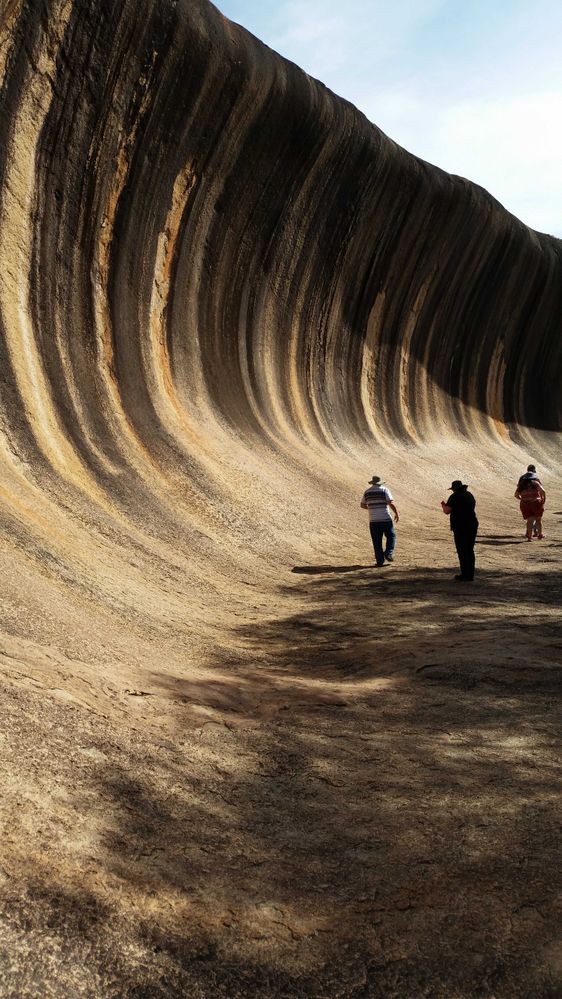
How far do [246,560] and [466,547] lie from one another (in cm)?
296

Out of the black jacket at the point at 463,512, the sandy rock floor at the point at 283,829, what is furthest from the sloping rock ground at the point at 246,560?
the black jacket at the point at 463,512

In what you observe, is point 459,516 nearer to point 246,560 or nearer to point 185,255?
point 246,560

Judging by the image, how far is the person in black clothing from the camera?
971cm

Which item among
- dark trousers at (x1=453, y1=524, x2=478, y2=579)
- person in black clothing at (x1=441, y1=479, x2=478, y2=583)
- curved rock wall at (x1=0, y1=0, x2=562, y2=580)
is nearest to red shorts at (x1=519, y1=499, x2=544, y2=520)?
person in black clothing at (x1=441, y1=479, x2=478, y2=583)

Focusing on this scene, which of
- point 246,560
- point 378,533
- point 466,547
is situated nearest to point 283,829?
point 466,547

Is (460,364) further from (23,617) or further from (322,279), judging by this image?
(23,617)

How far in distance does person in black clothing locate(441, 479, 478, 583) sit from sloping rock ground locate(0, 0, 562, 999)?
1.30ft

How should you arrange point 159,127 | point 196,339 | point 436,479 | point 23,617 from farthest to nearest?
point 436,479
point 196,339
point 159,127
point 23,617

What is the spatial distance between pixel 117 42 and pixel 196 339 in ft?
16.3

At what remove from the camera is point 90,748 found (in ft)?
13.0

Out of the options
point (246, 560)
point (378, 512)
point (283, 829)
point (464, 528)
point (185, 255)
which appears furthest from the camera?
point (185, 255)

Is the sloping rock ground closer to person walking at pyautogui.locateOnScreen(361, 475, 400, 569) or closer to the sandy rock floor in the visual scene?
the sandy rock floor

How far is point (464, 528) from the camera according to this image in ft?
31.9

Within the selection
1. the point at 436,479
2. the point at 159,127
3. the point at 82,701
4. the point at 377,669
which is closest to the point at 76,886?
the point at 82,701
